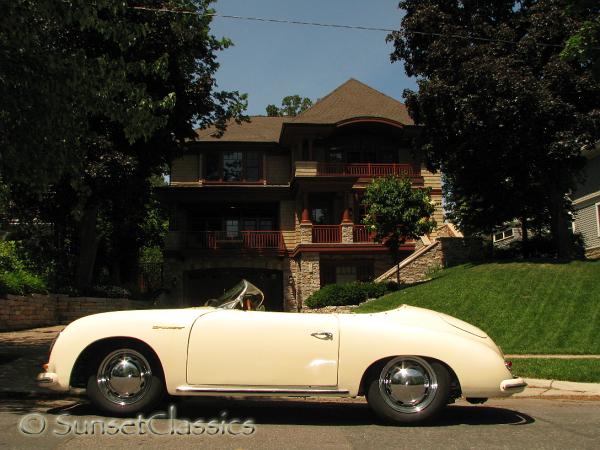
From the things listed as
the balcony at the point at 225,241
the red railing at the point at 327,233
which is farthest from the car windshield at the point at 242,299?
the balcony at the point at 225,241

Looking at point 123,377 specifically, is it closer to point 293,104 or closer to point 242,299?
point 242,299

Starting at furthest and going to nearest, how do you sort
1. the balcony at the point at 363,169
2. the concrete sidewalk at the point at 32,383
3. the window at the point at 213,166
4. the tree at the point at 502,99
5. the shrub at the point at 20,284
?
the window at the point at 213,166, the balcony at the point at 363,169, the tree at the point at 502,99, the shrub at the point at 20,284, the concrete sidewalk at the point at 32,383

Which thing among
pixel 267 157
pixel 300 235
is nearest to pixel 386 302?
pixel 300 235

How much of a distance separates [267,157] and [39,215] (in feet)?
45.9

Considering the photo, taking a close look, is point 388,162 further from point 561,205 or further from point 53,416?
point 53,416

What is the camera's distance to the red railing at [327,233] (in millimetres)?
27656

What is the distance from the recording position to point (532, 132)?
63.9 ft

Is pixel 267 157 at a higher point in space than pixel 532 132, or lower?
higher

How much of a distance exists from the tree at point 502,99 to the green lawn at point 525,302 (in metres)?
3.22

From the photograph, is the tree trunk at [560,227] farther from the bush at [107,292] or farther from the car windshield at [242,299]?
the car windshield at [242,299]

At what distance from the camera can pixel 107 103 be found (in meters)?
8.27

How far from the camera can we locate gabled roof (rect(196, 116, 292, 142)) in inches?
1203

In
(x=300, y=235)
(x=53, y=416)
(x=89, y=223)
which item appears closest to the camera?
(x=53, y=416)

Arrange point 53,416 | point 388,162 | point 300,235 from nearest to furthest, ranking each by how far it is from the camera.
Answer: point 53,416 < point 300,235 < point 388,162
